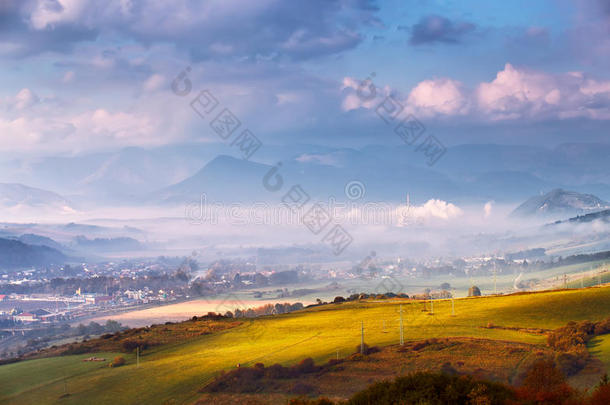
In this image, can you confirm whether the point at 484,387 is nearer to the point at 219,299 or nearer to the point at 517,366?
the point at 517,366

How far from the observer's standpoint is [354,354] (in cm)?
4053

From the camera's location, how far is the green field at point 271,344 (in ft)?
127

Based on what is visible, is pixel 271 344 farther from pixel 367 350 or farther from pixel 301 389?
pixel 301 389

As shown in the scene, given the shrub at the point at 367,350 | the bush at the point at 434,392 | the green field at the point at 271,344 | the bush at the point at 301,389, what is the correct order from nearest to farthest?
the bush at the point at 434,392, the bush at the point at 301,389, the green field at the point at 271,344, the shrub at the point at 367,350

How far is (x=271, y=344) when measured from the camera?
1927 inches

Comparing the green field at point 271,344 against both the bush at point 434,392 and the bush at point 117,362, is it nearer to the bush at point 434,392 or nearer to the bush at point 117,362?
the bush at point 117,362

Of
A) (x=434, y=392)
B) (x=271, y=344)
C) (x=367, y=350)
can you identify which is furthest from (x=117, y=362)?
(x=434, y=392)

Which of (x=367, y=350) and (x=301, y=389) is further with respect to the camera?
(x=367, y=350)

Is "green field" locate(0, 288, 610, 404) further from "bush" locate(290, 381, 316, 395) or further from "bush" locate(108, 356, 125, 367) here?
"bush" locate(290, 381, 316, 395)

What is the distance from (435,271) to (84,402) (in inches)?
6189

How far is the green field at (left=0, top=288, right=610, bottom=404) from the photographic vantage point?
3866 cm

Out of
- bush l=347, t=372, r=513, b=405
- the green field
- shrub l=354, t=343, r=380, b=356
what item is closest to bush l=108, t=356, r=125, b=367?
the green field

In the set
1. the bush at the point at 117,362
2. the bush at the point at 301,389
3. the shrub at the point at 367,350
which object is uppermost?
the shrub at the point at 367,350

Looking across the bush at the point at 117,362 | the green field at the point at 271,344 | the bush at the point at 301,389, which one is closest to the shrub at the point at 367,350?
the green field at the point at 271,344
